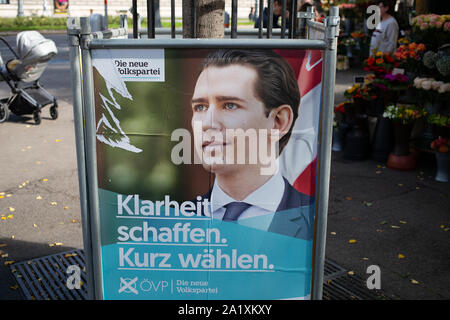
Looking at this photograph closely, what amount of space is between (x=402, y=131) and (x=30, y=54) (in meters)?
6.41

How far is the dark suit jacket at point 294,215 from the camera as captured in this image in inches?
107

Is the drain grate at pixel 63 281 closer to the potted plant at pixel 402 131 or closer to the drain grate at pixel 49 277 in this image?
the drain grate at pixel 49 277

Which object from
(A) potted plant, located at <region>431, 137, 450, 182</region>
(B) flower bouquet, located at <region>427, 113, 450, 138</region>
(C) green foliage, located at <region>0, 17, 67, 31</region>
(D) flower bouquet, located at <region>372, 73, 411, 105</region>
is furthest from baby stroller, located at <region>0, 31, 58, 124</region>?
(C) green foliage, located at <region>0, 17, 67, 31</region>

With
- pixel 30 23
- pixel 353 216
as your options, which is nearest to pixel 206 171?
pixel 353 216

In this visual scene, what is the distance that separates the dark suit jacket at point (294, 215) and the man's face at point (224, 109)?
0.25 meters

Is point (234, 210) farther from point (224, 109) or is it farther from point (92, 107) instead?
point (92, 107)

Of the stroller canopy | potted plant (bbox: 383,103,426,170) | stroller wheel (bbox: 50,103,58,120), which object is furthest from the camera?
stroller wheel (bbox: 50,103,58,120)

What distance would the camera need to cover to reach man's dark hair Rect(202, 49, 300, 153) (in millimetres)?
2512

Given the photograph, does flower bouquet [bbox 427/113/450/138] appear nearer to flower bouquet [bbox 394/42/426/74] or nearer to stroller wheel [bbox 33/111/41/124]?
flower bouquet [bbox 394/42/426/74]

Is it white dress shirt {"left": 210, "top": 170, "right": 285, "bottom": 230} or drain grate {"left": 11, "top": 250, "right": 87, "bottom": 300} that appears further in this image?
drain grate {"left": 11, "top": 250, "right": 87, "bottom": 300}

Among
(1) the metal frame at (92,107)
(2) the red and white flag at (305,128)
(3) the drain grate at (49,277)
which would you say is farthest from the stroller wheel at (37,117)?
(2) the red and white flag at (305,128)

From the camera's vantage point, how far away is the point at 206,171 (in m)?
2.66

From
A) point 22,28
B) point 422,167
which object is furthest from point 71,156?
point 22,28
